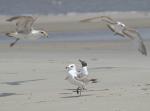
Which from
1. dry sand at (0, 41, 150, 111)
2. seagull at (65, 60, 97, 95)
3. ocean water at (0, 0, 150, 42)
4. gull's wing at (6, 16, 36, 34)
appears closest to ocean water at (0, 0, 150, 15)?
ocean water at (0, 0, 150, 42)

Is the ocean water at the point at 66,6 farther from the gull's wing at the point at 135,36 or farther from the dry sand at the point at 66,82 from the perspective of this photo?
the gull's wing at the point at 135,36

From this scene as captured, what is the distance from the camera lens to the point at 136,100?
9812mm

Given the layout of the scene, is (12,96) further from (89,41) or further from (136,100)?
(89,41)

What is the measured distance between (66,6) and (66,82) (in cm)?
3199

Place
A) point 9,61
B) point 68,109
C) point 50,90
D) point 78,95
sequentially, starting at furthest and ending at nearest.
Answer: point 9,61, point 50,90, point 78,95, point 68,109

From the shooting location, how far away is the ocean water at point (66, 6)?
4019 centimetres

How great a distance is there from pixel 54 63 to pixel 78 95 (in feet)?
16.4

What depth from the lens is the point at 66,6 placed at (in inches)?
1745

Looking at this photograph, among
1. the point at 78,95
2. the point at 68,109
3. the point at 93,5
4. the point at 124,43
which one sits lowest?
the point at 68,109

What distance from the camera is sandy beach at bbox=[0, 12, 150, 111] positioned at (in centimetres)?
978

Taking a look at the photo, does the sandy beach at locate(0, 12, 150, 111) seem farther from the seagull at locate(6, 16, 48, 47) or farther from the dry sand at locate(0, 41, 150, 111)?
the seagull at locate(6, 16, 48, 47)

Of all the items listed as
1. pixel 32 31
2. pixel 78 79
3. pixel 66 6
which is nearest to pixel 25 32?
pixel 32 31

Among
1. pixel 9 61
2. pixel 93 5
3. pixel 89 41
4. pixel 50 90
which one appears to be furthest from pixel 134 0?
pixel 50 90

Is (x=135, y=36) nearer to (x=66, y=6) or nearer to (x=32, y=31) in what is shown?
(x=32, y=31)
